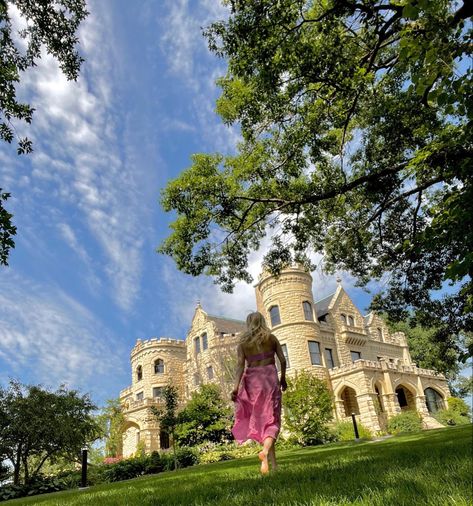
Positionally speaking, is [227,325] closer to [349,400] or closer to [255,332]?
[349,400]

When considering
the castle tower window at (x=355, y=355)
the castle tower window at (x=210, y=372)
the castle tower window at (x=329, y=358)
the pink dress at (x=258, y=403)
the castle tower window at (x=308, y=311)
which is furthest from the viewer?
the castle tower window at (x=210, y=372)

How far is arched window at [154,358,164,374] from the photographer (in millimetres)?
42156

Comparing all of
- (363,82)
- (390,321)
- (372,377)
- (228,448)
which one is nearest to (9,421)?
(228,448)

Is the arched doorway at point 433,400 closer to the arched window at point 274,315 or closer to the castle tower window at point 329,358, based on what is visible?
the castle tower window at point 329,358

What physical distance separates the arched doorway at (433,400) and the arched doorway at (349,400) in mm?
6907

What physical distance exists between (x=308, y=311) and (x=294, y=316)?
64.3 inches

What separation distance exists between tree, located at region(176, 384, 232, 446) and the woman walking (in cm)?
2126

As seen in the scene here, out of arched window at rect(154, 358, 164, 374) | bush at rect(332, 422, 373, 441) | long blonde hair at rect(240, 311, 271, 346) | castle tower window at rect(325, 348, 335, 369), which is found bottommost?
bush at rect(332, 422, 373, 441)

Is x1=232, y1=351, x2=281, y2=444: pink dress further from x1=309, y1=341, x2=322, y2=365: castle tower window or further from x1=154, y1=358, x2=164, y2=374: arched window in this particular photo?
x1=154, y1=358, x2=164, y2=374: arched window

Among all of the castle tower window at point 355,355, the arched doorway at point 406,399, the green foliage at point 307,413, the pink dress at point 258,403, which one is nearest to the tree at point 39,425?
the green foliage at point 307,413

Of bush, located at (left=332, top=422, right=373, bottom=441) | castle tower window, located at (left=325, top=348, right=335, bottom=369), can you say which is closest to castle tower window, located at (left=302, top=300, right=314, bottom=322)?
castle tower window, located at (left=325, top=348, right=335, bottom=369)

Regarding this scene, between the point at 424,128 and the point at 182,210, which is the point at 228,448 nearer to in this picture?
the point at 182,210

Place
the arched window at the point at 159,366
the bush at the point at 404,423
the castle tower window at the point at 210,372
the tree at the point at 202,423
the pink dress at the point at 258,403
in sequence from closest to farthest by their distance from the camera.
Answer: the pink dress at the point at 258,403 → the tree at the point at 202,423 → the bush at the point at 404,423 → the castle tower window at the point at 210,372 → the arched window at the point at 159,366

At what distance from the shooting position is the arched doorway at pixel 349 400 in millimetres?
33562
